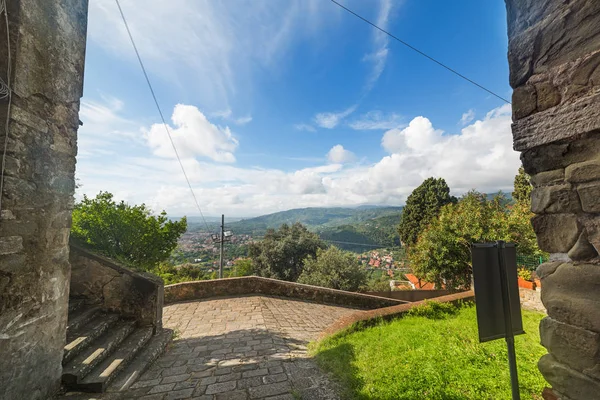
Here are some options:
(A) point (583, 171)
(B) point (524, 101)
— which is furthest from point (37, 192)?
(A) point (583, 171)

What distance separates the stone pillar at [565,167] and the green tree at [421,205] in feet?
74.0

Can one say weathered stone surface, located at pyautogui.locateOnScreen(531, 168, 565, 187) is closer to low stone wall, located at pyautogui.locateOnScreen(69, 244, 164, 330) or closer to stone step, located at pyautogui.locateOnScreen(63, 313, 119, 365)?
stone step, located at pyautogui.locateOnScreen(63, 313, 119, 365)

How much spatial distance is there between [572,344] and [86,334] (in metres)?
5.41

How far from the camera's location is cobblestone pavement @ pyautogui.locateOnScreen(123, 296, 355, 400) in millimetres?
3193

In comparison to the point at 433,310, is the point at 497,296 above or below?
above

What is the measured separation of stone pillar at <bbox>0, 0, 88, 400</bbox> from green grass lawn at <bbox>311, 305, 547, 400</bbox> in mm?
3508

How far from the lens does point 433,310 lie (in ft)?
21.7

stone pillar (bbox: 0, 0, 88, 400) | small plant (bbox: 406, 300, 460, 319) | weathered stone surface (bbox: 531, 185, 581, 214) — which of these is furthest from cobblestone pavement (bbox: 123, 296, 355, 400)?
weathered stone surface (bbox: 531, 185, 581, 214)

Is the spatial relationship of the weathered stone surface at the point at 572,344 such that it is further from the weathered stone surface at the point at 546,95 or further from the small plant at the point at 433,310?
the small plant at the point at 433,310

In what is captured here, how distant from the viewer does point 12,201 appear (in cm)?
255

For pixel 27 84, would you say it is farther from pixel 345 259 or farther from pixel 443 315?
pixel 345 259

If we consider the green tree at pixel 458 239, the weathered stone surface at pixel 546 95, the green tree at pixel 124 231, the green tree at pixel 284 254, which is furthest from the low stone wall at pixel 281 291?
the green tree at pixel 284 254

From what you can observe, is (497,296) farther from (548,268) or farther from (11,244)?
(11,244)

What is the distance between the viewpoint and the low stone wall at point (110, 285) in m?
4.57
